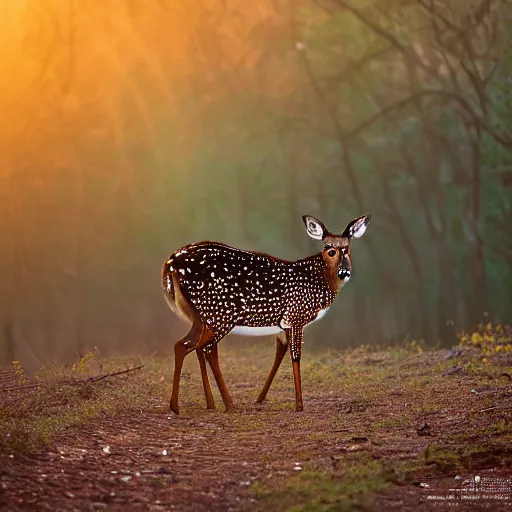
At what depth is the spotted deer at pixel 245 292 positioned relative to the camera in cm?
632

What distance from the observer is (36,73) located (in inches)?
383

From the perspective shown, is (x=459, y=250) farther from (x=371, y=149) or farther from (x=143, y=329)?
(x=143, y=329)

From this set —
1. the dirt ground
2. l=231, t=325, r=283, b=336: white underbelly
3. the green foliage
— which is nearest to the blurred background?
the green foliage

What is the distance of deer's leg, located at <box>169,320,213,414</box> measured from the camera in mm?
6230

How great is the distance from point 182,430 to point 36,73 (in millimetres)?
5182

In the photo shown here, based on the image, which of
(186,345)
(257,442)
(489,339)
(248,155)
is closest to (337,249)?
(186,345)

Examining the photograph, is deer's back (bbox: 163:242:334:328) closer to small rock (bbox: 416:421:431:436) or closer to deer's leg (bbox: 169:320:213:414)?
deer's leg (bbox: 169:320:213:414)

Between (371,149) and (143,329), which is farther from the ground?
(371,149)

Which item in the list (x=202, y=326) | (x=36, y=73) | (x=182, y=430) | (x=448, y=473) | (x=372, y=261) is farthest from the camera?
(x=372, y=261)

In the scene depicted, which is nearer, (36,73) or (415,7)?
(36,73)

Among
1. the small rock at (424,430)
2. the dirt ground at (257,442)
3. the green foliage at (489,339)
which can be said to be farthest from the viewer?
the green foliage at (489,339)

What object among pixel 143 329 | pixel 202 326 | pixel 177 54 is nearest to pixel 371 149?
pixel 177 54

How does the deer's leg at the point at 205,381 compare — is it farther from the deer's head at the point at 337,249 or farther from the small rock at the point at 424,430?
the small rock at the point at 424,430

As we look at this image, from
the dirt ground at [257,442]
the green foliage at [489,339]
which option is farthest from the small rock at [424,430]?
the green foliage at [489,339]
